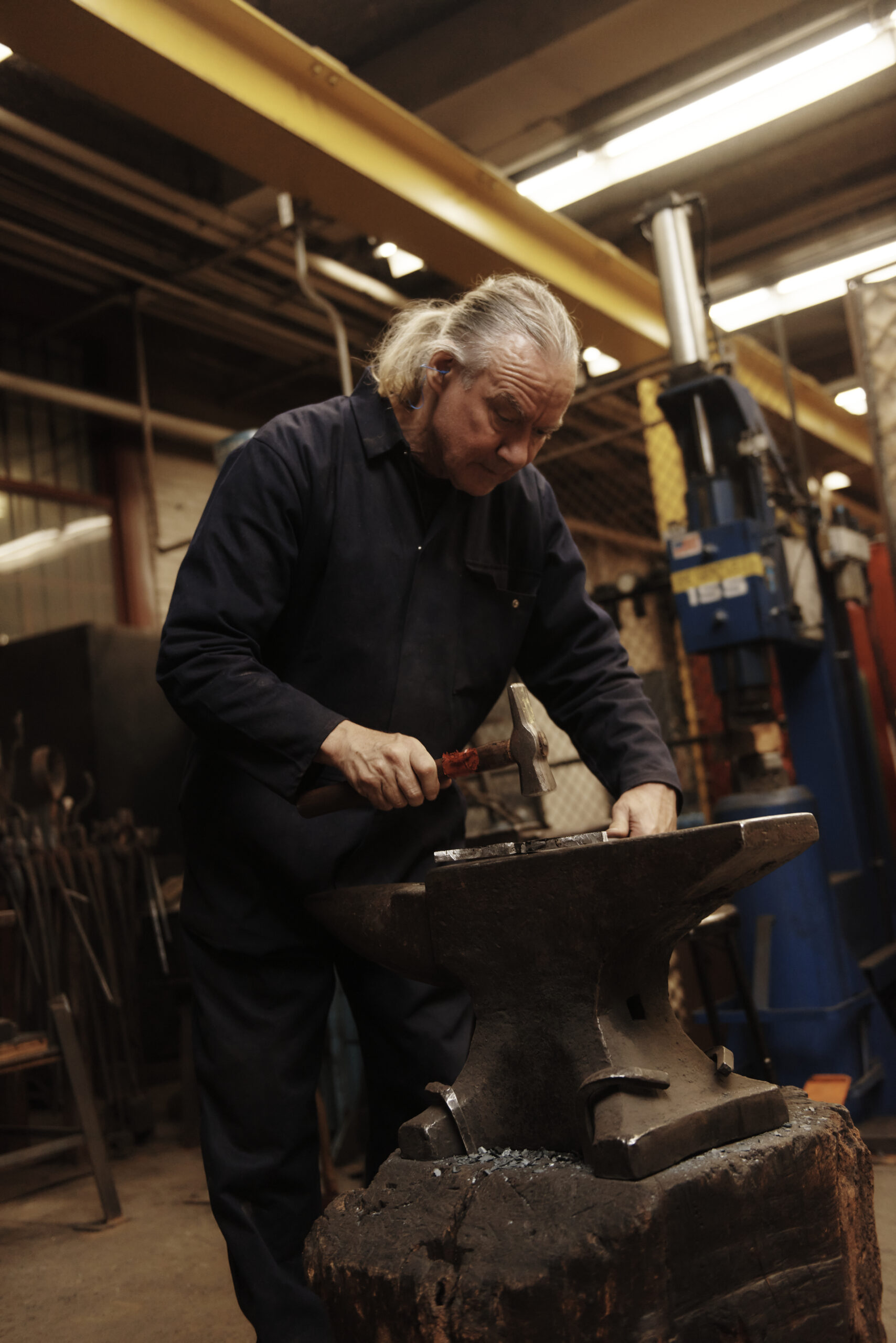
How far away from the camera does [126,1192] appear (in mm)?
3113

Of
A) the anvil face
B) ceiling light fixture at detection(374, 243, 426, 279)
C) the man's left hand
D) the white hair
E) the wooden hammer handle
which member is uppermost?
ceiling light fixture at detection(374, 243, 426, 279)

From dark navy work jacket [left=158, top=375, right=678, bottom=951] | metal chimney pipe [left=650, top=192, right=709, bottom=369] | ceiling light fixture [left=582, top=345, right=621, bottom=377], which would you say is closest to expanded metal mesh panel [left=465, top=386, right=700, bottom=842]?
ceiling light fixture [left=582, top=345, right=621, bottom=377]

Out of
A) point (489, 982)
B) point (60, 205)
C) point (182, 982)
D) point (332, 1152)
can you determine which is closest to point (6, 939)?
point (182, 982)

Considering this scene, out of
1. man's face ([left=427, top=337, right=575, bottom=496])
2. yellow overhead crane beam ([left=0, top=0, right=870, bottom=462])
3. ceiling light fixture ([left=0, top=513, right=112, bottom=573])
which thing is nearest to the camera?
man's face ([left=427, top=337, right=575, bottom=496])

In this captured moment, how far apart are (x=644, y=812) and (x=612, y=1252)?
1.95 ft

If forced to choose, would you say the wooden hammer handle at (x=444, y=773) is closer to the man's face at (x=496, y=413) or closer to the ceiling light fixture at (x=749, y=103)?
the man's face at (x=496, y=413)

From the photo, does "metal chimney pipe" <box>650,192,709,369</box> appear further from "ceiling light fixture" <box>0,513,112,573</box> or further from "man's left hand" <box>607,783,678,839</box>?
"ceiling light fixture" <box>0,513,112,573</box>

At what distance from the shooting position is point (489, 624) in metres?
1.63

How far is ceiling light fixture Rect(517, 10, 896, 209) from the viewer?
3338mm

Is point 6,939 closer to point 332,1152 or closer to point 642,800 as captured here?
point 332,1152

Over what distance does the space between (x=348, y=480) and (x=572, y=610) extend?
1.38 ft

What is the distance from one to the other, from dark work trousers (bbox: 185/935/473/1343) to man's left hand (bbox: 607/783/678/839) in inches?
15.3

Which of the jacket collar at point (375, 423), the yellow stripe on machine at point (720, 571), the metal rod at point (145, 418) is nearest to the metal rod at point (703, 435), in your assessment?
the yellow stripe on machine at point (720, 571)

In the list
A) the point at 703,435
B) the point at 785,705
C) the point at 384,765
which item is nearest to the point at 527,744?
the point at 384,765
